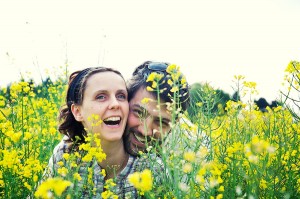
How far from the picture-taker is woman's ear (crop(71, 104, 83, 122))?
3.02 meters

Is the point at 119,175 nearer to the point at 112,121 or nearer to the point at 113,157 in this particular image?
the point at 113,157

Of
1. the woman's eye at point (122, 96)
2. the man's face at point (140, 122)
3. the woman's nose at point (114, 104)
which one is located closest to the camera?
the woman's nose at point (114, 104)

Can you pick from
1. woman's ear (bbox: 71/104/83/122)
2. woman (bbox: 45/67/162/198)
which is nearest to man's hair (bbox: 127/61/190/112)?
woman (bbox: 45/67/162/198)

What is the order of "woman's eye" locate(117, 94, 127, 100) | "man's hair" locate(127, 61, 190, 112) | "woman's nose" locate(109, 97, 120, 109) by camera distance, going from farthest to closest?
"man's hair" locate(127, 61, 190, 112) < "woman's eye" locate(117, 94, 127, 100) < "woman's nose" locate(109, 97, 120, 109)

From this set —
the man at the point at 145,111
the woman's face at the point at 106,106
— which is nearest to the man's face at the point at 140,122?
the man at the point at 145,111

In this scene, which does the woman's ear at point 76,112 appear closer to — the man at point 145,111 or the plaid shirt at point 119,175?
the plaid shirt at point 119,175

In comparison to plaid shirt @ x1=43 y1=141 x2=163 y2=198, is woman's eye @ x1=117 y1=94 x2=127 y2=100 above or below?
above

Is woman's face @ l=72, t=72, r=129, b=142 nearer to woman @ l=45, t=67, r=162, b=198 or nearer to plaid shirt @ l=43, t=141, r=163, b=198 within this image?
woman @ l=45, t=67, r=162, b=198

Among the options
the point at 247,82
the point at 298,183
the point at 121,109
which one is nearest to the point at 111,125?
the point at 121,109

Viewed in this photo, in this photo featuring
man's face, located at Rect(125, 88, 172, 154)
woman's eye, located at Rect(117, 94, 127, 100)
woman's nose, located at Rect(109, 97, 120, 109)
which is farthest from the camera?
woman's eye, located at Rect(117, 94, 127, 100)

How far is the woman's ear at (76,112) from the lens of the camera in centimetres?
302

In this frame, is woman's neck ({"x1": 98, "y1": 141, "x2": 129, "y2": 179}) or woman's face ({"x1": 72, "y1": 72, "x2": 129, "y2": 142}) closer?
woman's face ({"x1": 72, "y1": 72, "x2": 129, "y2": 142})

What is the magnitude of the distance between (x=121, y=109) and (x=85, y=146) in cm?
76

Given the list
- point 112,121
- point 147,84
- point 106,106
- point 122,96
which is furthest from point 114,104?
point 147,84
